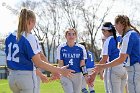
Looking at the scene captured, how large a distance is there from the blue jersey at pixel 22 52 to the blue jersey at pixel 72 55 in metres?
3.65

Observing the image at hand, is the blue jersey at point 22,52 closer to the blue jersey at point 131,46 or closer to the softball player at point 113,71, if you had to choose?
the blue jersey at point 131,46

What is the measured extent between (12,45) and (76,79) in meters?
3.83

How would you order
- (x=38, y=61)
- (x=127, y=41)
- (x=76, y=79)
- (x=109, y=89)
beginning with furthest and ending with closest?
1. (x=76, y=79)
2. (x=109, y=89)
3. (x=127, y=41)
4. (x=38, y=61)

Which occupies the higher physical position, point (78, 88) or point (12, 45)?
point (12, 45)

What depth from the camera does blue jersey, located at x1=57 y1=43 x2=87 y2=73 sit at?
1027 centimetres

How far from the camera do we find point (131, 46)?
730cm

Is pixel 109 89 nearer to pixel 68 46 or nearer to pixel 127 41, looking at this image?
pixel 68 46

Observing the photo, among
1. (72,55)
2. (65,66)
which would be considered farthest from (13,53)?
(72,55)

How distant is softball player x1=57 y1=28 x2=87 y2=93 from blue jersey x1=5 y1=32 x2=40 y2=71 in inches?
138

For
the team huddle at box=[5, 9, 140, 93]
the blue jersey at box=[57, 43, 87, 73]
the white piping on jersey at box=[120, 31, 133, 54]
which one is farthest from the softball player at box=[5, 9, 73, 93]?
the blue jersey at box=[57, 43, 87, 73]

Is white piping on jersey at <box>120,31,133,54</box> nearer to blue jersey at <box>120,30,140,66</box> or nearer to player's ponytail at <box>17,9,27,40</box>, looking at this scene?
blue jersey at <box>120,30,140,66</box>

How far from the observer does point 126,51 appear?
24.0 feet

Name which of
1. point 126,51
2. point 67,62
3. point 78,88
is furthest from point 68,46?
point 126,51

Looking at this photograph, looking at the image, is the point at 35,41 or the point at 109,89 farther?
the point at 109,89
